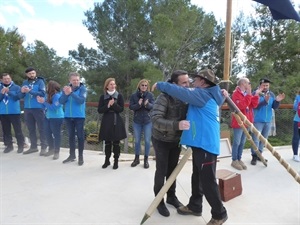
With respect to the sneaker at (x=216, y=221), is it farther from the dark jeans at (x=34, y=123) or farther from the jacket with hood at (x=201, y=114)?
the dark jeans at (x=34, y=123)

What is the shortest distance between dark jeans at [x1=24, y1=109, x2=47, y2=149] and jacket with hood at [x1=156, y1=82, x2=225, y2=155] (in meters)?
3.45

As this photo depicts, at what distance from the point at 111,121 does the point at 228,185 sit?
202 centimetres

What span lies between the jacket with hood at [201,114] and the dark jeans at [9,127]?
3.82 metres

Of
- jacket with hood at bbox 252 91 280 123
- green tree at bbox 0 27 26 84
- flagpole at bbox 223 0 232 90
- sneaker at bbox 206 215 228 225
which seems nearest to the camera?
sneaker at bbox 206 215 228 225

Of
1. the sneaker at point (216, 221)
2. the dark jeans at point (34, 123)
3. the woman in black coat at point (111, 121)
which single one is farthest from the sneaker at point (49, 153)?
the sneaker at point (216, 221)

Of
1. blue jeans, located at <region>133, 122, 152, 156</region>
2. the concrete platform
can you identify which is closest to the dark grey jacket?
the concrete platform

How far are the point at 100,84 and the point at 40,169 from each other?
12607 mm

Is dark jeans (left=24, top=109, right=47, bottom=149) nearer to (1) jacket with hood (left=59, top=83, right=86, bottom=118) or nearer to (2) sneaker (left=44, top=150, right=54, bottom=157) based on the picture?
(2) sneaker (left=44, top=150, right=54, bottom=157)

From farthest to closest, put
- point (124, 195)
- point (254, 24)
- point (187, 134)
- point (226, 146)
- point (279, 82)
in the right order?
point (254, 24), point (279, 82), point (226, 146), point (124, 195), point (187, 134)

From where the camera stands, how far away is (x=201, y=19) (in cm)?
1670

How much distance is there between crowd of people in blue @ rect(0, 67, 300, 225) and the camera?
281cm

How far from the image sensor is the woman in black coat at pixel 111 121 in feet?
15.2

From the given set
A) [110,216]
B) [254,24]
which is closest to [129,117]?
[110,216]

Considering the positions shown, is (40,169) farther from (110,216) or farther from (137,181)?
(110,216)
